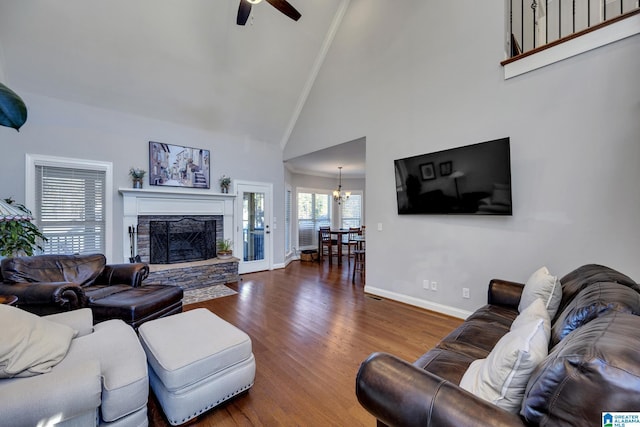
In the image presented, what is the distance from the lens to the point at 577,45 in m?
2.41

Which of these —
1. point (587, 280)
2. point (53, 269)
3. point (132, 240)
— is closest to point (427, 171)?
point (587, 280)

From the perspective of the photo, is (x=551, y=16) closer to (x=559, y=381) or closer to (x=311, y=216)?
(x=559, y=381)

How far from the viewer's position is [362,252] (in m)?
5.36

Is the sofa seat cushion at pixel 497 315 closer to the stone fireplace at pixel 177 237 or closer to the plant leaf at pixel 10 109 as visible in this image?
the plant leaf at pixel 10 109

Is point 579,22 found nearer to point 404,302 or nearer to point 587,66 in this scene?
point 587,66

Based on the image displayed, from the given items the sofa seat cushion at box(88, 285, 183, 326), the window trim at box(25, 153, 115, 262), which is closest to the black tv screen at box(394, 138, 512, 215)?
the sofa seat cushion at box(88, 285, 183, 326)

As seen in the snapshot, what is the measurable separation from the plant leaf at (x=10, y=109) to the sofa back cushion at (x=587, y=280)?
3.37m

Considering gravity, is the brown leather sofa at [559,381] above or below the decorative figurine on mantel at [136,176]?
below

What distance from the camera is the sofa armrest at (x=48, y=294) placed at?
7.39 feet


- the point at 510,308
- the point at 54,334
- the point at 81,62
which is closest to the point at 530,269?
the point at 510,308

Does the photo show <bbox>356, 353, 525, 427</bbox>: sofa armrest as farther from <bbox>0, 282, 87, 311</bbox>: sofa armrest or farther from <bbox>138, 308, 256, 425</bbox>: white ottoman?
<bbox>0, 282, 87, 311</bbox>: sofa armrest

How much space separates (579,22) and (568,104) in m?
3.34

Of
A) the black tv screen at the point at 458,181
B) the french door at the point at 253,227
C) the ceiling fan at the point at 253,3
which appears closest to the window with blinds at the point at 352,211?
the french door at the point at 253,227

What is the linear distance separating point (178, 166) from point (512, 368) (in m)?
5.29
